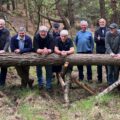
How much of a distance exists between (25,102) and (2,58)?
164cm

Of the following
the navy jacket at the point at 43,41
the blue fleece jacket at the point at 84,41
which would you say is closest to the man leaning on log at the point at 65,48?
the navy jacket at the point at 43,41

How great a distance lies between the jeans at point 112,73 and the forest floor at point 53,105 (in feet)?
1.30

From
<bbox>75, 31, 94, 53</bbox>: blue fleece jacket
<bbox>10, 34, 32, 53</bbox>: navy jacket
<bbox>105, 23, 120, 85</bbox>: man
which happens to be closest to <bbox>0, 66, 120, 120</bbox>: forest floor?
<bbox>105, 23, 120, 85</bbox>: man

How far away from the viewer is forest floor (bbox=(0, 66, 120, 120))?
9.77m

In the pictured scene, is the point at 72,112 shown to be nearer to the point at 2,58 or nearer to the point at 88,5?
the point at 2,58

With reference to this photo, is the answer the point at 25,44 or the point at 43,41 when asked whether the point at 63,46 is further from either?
the point at 25,44

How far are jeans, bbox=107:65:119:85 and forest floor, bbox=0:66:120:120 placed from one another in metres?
0.40

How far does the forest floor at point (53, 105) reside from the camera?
32.0ft

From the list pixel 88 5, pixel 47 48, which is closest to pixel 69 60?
pixel 47 48

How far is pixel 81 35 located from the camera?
12.2m

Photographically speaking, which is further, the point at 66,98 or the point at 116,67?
the point at 116,67

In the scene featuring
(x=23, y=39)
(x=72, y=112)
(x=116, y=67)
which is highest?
(x=23, y=39)

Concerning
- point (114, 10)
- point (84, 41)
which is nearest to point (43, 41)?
point (84, 41)

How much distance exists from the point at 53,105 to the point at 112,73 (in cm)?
242
